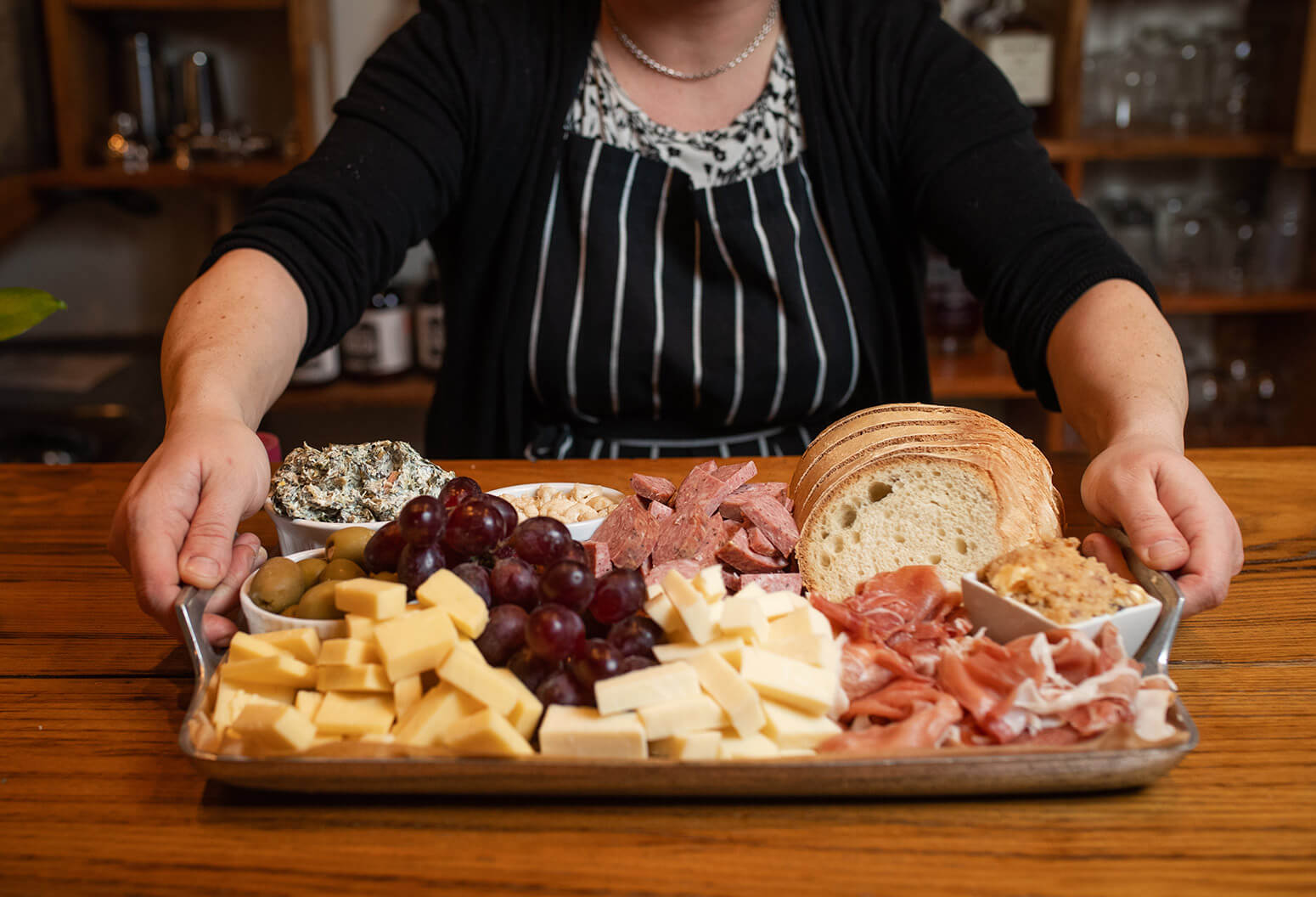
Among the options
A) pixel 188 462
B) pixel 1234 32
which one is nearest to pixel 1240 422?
pixel 1234 32

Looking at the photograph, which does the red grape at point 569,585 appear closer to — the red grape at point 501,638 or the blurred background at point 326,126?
the red grape at point 501,638

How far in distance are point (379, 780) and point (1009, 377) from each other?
79.3 inches

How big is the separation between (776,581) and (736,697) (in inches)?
8.5

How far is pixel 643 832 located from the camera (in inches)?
21.9

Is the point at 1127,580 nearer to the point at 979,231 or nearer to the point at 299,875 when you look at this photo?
the point at 299,875

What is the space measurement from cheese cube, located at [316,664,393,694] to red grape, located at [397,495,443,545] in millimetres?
102

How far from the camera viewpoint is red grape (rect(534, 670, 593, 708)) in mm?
585

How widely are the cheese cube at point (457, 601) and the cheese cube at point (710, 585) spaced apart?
13 centimetres

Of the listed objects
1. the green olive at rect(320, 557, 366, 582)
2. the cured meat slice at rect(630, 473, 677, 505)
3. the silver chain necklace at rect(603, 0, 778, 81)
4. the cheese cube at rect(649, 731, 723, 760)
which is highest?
the silver chain necklace at rect(603, 0, 778, 81)

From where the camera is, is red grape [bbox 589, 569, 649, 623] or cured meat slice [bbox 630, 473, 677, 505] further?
cured meat slice [bbox 630, 473, 677, 505]

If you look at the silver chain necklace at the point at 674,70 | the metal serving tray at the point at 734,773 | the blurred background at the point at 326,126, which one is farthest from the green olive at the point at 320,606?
the blurred background at the point at 326,126

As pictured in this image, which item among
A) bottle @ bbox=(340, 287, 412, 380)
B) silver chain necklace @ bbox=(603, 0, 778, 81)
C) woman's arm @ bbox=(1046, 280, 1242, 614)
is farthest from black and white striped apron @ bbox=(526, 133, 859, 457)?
bottle @ bbox=(340, 287, 412, 380)

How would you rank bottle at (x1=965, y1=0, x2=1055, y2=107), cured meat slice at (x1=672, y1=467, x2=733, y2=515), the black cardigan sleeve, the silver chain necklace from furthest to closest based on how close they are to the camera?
bottle at (x1=965, y1=0, x2=1055, y2=107), the silver chain necklace, the black cardigan sleeve, cured meat slice at (x1=672, y1=467, x2=733, y2=515)

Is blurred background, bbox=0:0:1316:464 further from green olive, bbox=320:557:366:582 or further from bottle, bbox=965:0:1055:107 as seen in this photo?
green olive, bbox=320:557:366:582
